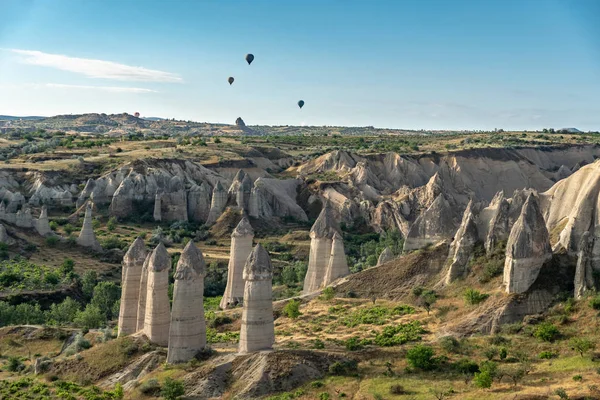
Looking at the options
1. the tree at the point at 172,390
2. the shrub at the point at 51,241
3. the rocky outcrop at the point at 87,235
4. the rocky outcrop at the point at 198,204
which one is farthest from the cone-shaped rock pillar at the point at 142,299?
the rocky outcrop at the point at 198,204

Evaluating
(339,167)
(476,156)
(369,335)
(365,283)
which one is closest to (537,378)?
(369,335)

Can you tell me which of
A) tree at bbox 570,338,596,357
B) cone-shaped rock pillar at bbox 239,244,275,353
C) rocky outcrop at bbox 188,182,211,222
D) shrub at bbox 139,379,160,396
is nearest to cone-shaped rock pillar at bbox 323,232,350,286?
cone-shaped rock pillar at bbox 239,244,275,353

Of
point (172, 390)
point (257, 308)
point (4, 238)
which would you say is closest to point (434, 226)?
point (257, 308)

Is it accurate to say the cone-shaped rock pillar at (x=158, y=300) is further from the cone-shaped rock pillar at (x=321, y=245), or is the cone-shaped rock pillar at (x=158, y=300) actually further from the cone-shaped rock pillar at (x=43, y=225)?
the cone-shaped rock pillar at (x=43, y=225)

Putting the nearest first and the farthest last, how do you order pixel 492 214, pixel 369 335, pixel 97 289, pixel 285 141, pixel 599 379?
pixel 599 379 < pixel 369 335 < pixel 492 214 < pixel 97 289 < pixel 285 141

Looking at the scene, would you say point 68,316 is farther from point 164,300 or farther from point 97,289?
point 164,300
